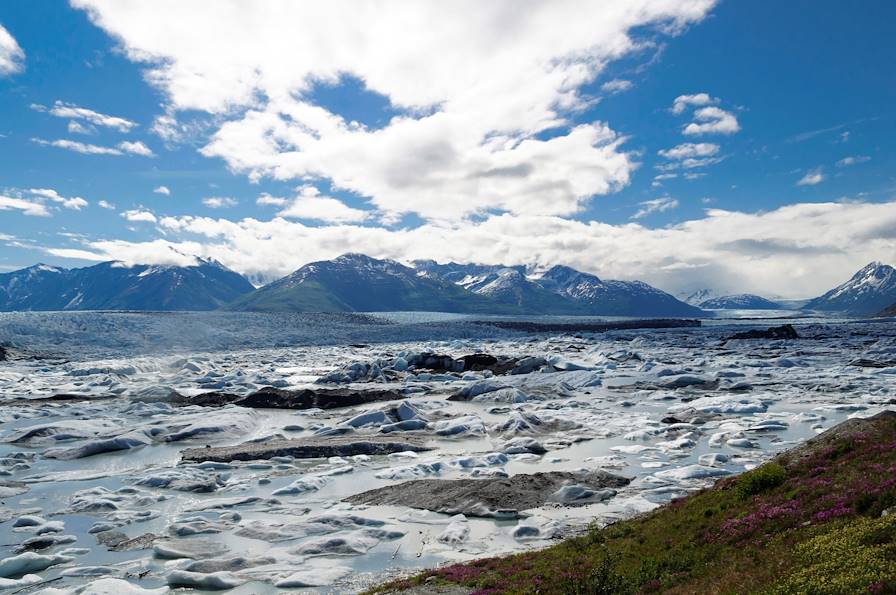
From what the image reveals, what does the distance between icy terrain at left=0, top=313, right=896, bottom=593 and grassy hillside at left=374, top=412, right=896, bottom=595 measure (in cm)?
193

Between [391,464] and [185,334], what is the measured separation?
6897cm

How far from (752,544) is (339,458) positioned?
50.3 ft

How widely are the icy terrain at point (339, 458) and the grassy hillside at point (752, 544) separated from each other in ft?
6.32

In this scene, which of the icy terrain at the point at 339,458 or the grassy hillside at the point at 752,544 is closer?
the grassy hillside at the point at 752,544

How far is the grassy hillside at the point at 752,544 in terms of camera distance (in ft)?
23.5

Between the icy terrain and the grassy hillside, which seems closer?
the grassy hillside

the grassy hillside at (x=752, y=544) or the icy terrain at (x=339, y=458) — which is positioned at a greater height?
the grassy hillside at (x=752, y=544)

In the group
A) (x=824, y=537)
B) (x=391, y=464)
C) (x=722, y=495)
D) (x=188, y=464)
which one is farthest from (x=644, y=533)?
(x=188, y=464)

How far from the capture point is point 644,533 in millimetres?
11234

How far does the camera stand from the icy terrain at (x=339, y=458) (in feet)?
39.4

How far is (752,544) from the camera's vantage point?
9.16 metres

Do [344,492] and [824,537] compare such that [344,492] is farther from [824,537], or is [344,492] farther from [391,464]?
[824,537]

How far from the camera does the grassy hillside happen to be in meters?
7.18

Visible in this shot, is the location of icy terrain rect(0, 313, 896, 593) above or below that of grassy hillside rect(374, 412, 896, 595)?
below
